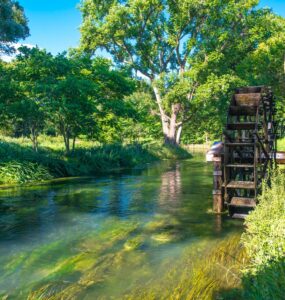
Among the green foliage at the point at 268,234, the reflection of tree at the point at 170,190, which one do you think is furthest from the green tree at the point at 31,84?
the green foliage at the point at 268,234

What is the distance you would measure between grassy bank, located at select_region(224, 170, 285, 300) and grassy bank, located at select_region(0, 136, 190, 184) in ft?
40.6

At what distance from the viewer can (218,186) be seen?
11.0m

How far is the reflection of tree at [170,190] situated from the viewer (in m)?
13.2

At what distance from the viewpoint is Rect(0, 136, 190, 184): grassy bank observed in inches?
681

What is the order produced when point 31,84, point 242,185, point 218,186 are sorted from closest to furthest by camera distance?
1. point 242,185
2. point 218,186
3. point 31,84

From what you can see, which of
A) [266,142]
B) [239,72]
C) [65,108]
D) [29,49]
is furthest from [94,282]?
[239,72]

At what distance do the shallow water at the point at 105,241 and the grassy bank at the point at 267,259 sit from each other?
0.56m

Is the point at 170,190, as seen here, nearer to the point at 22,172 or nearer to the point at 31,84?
the point at 22,172

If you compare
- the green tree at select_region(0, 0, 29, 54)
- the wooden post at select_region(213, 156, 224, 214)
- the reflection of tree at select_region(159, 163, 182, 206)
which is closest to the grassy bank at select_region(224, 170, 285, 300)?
the wooden post at select_region(213, 156, 224, 214)

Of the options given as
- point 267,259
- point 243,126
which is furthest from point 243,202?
point 267,259

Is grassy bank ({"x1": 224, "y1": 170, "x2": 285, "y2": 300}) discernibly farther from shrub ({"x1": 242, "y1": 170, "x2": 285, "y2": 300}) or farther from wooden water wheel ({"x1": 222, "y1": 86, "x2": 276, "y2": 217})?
wooden water wheel ({"x1": 222, "y1": 86, "x2": 276, "y2": 217})

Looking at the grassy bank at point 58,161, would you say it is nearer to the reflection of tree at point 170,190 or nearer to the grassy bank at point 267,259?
the reflection of tree at point 170,190

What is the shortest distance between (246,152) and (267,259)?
A: 27.1 ft

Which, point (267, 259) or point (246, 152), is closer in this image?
point (267, 259)
